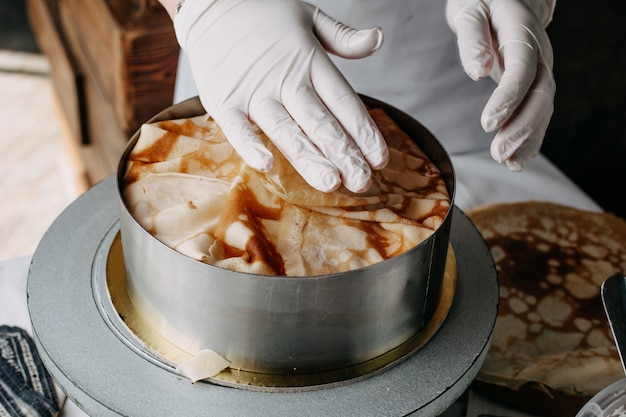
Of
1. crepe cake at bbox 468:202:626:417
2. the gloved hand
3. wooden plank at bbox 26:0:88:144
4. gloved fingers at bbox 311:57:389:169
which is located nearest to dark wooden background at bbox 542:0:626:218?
crepe cake at bbox 468:202:626:417

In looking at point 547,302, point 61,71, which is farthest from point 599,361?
point 61,71

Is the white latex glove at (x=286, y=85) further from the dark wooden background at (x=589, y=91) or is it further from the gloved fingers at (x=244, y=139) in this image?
the dark wooden background at (x=589, y=91)

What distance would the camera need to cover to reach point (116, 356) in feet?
3.05

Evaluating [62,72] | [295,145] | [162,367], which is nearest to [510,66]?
[295,145]

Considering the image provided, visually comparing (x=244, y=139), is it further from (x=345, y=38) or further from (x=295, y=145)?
(x=345, y=38)

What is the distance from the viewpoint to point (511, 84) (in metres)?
1.06

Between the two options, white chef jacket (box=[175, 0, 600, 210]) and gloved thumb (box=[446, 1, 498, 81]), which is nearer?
gloved thumb (box=[446, 1, 498, 81])

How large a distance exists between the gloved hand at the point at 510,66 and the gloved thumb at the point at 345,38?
0.50 feet

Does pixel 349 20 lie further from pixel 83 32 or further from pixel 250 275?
pixel 83 32

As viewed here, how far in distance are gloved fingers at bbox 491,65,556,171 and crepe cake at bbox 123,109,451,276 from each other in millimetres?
110

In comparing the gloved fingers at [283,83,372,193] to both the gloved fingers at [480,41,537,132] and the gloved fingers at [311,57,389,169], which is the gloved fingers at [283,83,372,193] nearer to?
the gloved fingers at [311,57,389,169]

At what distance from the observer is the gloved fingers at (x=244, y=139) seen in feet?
3.11

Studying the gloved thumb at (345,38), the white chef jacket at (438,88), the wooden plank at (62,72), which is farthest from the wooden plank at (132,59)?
the gloved thumb at (345,38)

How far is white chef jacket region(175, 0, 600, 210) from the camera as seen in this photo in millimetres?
1584
